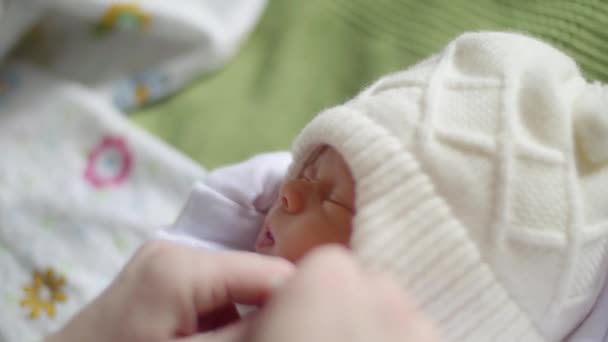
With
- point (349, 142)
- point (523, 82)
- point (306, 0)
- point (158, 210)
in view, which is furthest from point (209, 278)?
point (306, 0)

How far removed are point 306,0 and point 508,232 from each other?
2.33 feet

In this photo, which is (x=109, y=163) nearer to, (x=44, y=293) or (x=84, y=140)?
(x=84, y=140)

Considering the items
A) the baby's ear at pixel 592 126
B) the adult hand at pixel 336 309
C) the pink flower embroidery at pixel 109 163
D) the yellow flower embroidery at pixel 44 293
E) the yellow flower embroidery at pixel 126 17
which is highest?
the baby's ear at pixel 592 126

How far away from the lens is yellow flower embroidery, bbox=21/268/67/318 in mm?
924

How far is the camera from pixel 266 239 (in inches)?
27.3

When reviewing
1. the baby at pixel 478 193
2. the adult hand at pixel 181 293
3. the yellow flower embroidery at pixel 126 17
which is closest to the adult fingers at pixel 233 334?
the adult hand at pixel 181 293

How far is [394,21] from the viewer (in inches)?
41.7

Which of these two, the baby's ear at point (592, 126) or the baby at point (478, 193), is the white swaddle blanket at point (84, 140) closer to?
the baby at point (478, 193)

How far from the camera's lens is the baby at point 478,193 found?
56 cm

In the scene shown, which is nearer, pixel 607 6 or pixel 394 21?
pixel 607 6

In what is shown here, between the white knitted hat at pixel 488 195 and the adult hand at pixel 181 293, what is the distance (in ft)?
0.30

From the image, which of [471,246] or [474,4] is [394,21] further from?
[471,246]

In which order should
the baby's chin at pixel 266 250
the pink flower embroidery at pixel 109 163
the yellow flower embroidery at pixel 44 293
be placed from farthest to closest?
the pink flower embroidery at pixel 109 163
the yellow flower embroidery at pixel 44 293
the baby's chin at pixel 266 250

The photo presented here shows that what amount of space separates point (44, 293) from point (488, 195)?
2.15 ft
